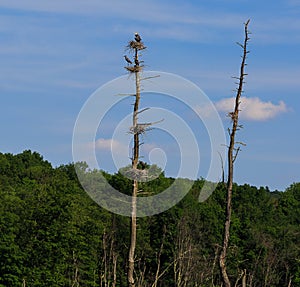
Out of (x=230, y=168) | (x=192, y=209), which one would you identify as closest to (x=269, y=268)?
(x=192, y=209)

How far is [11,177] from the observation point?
9644 centimetres

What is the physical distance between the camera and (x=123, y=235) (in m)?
77.7

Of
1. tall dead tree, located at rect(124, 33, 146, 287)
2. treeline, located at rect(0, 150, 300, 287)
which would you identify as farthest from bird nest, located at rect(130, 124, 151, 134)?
treeline, located at rect(0, 150, 300, 287)

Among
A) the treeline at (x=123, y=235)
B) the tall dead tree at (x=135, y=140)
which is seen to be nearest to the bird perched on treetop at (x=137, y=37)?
the tall dead tree at (x=135, y=140)

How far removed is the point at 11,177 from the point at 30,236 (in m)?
34.2

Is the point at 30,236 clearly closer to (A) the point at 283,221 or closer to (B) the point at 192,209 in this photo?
(B) the point at 192,209

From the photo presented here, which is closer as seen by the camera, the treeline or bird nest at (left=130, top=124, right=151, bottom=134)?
bird nest at (left=130, top=124, right=151, bottom=134)

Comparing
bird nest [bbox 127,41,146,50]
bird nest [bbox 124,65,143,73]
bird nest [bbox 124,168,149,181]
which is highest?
bird nest [bbox 127,41,146,50]

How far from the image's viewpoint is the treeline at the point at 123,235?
61.6 meters

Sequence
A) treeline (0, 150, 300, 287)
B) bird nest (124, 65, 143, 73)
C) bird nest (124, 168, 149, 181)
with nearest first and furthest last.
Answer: bird nest (124, 168, 149, 181) → bird nest (124, 65, 143, 73) → treeline (0, 150, 300, 287)

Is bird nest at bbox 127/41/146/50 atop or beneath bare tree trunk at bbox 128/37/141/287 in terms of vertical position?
atop

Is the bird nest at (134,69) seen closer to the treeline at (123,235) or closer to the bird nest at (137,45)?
the bird nest at (137,45)

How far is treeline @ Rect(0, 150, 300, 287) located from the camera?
61625mm

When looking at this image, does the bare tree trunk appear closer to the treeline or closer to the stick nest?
the stick nest
